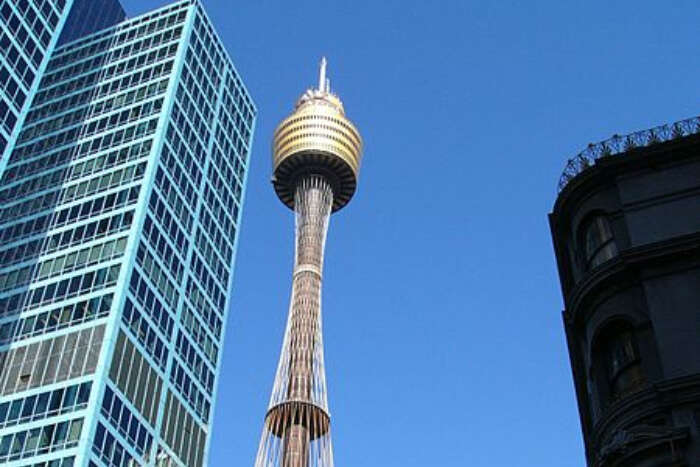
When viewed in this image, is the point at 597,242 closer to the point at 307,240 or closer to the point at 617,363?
the point at 617,363

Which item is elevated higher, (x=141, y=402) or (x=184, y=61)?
(x=184, y=61)

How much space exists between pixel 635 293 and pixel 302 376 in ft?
201

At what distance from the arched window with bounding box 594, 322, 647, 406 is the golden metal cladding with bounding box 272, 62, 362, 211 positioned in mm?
82119

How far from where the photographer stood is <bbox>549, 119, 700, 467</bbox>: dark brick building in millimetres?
27625

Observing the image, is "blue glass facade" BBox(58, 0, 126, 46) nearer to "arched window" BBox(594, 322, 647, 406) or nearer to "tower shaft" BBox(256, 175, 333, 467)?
"tower shaft" BBox(256, 175, 333, 467)

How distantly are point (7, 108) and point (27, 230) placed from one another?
21.7 m

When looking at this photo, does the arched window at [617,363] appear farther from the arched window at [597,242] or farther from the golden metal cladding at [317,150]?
the golden metal cladding at [317,150]

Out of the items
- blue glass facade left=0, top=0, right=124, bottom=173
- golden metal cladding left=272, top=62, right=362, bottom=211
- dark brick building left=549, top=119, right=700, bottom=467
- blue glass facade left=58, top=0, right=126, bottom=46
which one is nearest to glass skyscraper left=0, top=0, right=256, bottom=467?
blue glass facade left=0, top=0, right=124, bottom=173

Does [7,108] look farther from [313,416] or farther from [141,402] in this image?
[313,416]

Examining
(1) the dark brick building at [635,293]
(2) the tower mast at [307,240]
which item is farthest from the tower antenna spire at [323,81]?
(1) the dark brick building at [635,293]

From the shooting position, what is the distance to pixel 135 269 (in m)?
81.6

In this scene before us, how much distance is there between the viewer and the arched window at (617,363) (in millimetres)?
29547

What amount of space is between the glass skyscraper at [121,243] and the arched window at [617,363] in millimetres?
46010

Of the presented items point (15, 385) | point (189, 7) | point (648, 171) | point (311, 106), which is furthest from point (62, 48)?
point (648, 171)
